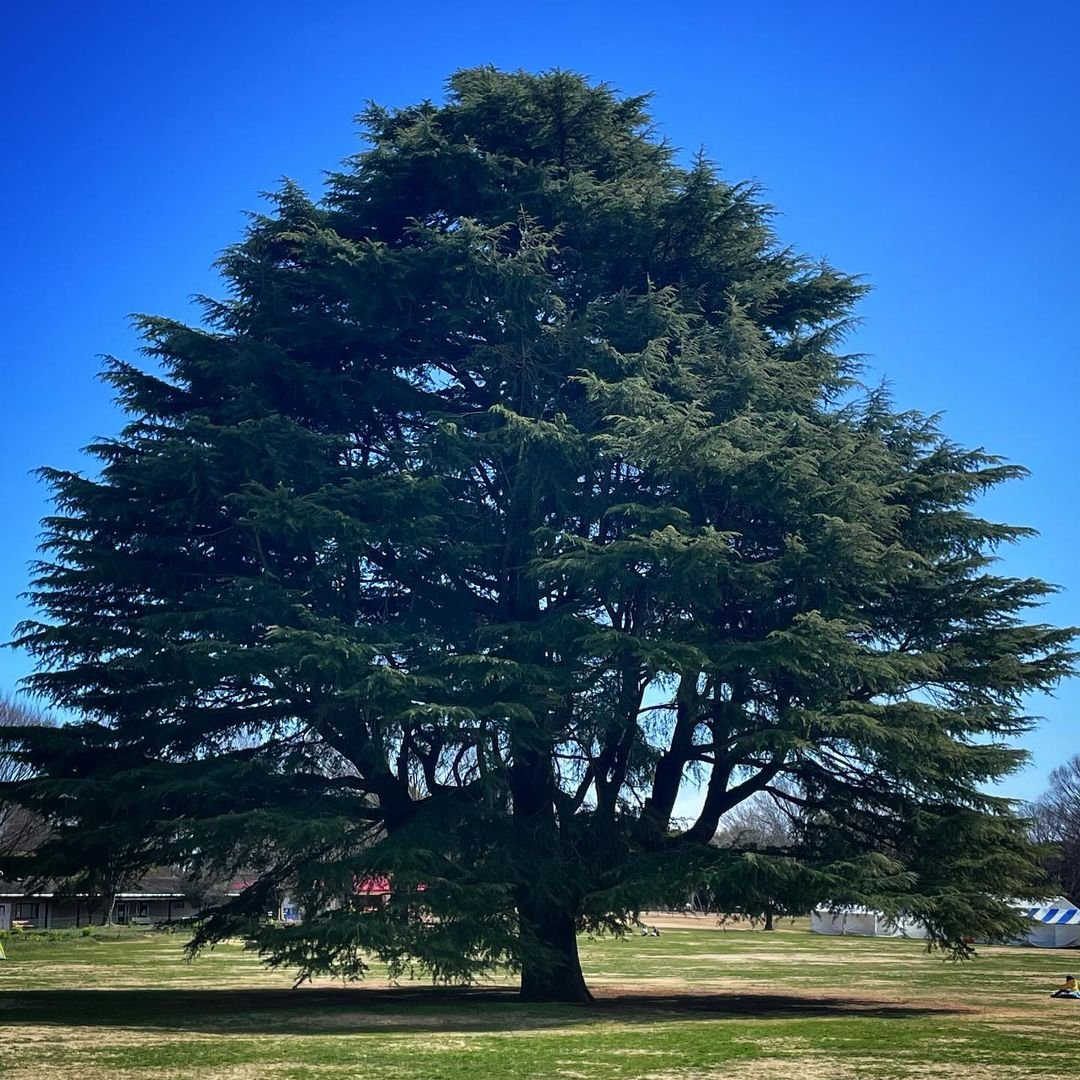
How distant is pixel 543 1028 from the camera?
19.2m

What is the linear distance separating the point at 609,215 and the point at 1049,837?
235 ft

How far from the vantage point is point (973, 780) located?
22.3 metres

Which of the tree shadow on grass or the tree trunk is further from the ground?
the tree trunk

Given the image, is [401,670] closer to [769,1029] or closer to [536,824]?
[536,824]

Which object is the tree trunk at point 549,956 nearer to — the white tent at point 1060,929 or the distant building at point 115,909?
the white tent at point 1060,929

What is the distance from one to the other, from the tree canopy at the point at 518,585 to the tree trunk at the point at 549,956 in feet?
0.34

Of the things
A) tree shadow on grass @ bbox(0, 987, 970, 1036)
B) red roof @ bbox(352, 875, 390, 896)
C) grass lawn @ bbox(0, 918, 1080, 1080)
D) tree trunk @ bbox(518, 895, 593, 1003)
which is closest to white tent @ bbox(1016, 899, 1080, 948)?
grass lawn @ bbox(0, 918, 1080, 1080)

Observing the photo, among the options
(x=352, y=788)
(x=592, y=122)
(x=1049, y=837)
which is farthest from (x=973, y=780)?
(x=1049, y=837)

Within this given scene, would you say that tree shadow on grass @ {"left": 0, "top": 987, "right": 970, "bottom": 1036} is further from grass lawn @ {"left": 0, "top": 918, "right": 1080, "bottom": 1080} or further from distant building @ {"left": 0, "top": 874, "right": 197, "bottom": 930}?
distant building @ {"left": 0, "top": 874, "right": 197, "bottom": 930}

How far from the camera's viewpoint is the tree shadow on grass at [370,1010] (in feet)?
64.8

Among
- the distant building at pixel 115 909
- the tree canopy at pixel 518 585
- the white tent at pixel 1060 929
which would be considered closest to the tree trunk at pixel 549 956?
the tree canopy at pixel 518 585

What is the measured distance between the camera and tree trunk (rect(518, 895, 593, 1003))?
21297mm

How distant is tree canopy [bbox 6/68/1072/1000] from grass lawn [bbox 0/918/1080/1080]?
154cm

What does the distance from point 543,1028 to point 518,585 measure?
8184mm
